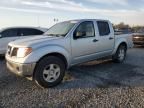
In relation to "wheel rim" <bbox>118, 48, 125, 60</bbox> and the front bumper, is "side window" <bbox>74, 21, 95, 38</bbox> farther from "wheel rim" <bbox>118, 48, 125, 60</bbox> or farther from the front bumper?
"wheel rim" <bbox>118, 48, 125, 60</bbox>

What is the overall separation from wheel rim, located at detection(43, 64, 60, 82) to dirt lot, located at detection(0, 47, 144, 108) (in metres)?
0.28

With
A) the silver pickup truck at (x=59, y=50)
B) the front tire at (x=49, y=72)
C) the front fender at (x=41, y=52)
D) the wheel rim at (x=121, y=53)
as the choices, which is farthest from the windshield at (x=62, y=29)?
the wheel rim at (x=121, y=53)

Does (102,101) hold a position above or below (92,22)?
below

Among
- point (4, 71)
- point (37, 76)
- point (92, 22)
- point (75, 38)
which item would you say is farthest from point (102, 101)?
point (4, 71)

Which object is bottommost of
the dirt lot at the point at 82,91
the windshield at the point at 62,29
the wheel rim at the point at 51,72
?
the dirt lot at the point at 82,91

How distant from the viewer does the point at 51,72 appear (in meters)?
5.67

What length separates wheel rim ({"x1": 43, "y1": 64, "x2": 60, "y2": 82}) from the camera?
5.58m

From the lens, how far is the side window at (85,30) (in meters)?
6.39

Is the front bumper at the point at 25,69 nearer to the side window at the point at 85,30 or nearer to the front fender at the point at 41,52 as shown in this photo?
the front fender at the point at 41,52

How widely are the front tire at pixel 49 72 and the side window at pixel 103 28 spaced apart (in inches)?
85.3

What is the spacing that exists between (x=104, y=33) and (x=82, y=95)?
10.5 feet

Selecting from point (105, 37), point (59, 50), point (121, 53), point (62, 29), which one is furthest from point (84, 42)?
point (121, 53)

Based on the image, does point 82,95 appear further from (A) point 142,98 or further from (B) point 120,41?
(B) point 120,41

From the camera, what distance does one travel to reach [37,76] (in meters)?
5.41
